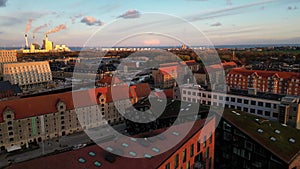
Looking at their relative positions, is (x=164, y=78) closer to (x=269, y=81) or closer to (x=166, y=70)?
(x=166, y=70)

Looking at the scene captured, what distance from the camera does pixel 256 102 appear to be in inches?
1467

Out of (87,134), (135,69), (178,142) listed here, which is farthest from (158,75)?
(178,142)

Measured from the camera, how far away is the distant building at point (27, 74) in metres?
77.3

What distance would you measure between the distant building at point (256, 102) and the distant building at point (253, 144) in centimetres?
875

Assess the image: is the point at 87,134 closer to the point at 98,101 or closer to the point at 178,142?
the point at 98,101

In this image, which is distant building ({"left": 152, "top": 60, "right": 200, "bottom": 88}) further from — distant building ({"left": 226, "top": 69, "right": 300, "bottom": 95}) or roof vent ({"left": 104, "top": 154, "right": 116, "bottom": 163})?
roof vent ({"left": 104, "top": 154, "right": 116, "bottom": 163})

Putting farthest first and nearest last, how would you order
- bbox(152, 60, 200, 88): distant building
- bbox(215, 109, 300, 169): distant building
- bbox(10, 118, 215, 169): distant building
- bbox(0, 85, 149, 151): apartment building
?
bbox(152, 60, 200, 88): distant building
bbox(0, 85, 149, 151): apartment building
bbox(215, 109, 300, 169): distant building
bbox(10, 118, 215, 169): distant building

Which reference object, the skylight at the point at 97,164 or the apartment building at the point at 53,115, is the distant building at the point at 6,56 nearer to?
the apartment building at the point at 53,115

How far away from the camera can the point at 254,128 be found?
23141 millimetres

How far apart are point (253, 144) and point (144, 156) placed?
12110 millimetres

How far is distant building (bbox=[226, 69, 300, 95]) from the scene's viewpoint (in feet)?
180

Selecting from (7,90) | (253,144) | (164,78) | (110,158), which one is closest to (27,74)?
(7,90)

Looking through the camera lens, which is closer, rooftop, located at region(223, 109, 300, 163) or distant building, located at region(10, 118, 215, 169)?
distant building, located at region(10, 118, 215, 169)

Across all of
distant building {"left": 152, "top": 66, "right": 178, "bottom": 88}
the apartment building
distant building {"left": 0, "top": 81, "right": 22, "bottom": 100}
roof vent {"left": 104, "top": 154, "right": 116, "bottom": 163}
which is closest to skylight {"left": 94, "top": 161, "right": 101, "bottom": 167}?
roof vent {"left": 104, "top": 154, "right": 116, "bottom": 163}
